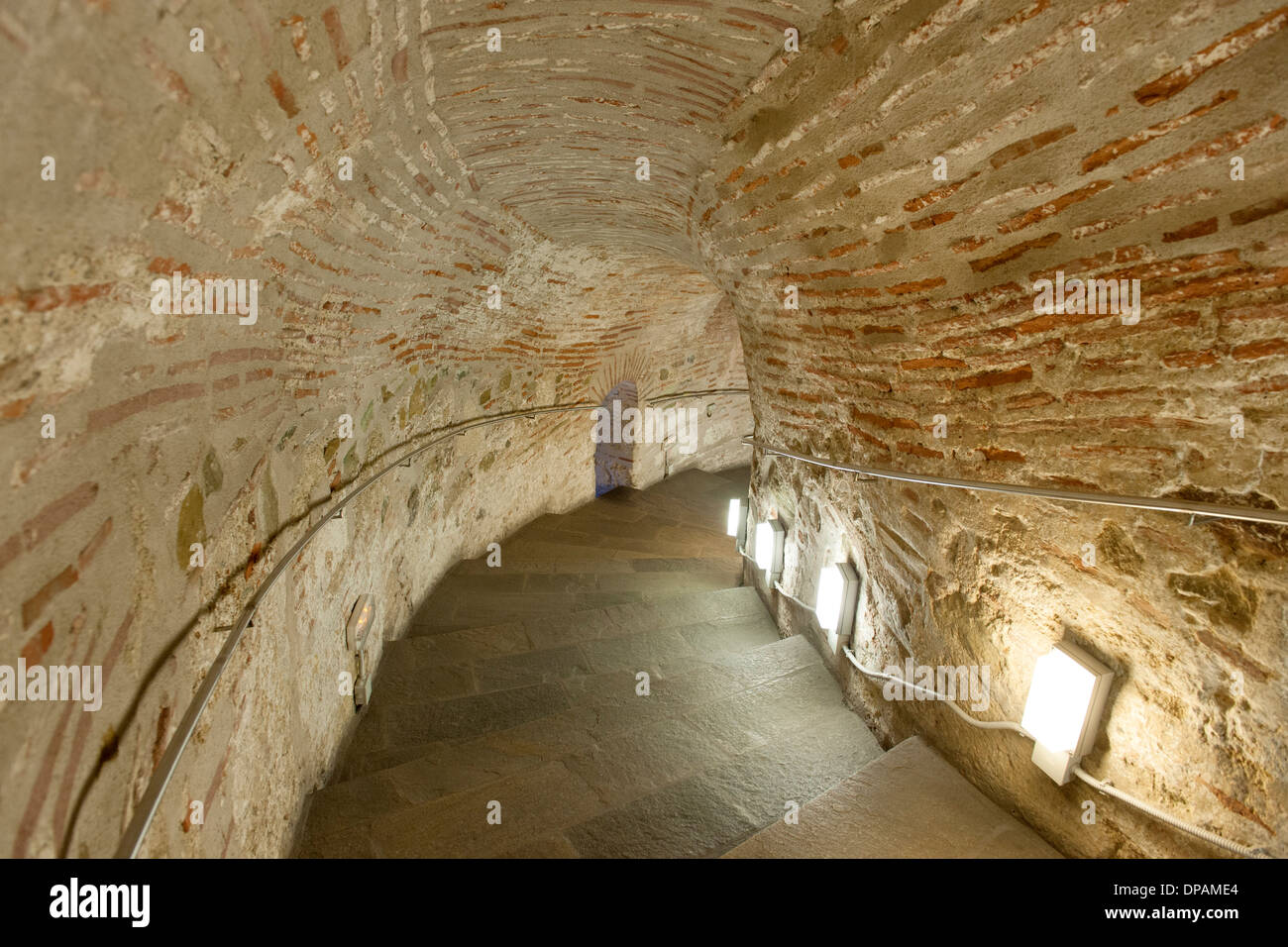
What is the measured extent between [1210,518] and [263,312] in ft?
8.67

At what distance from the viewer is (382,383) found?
3361 mm

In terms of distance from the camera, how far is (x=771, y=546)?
454cm

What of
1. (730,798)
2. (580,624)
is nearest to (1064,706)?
(730,798)

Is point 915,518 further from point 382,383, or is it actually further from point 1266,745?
point 382,383

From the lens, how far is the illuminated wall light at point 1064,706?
2.03 m

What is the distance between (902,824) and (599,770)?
4.20 ft

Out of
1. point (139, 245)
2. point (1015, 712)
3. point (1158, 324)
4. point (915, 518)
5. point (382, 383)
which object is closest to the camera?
point (139, 245)

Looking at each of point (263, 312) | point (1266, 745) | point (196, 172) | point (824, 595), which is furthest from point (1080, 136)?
point (824, 595)

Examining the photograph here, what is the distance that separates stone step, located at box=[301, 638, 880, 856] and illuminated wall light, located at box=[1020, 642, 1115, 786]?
1038 mm

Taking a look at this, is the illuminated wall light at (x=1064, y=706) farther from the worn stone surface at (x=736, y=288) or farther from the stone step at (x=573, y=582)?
the stone step at (x=573, y=582)

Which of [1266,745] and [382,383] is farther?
[382,383]

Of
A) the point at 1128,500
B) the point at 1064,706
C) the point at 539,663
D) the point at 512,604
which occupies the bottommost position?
the point at 539,663

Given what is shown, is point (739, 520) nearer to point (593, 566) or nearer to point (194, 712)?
point (593, 566)

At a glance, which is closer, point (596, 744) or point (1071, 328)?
point (1071, 328)
